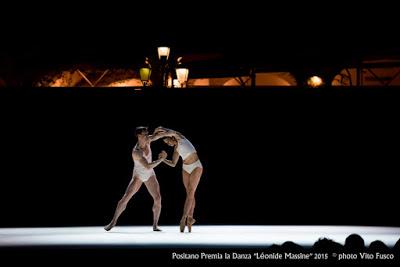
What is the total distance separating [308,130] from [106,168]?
329 cm

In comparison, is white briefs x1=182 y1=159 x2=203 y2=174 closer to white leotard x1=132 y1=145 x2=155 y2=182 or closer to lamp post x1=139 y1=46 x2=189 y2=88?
white leotard x1=132 y1=145 x2=155 y2=182

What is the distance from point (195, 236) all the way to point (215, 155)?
3.51 m

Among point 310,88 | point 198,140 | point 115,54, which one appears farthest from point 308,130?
point 115,54

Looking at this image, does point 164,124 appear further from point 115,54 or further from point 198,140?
point 115,54

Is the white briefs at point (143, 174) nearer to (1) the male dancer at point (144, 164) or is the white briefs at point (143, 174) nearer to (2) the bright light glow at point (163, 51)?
(1) the male dancer at point (144, 164)

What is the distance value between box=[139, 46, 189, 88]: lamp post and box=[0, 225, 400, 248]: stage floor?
2.80 metres

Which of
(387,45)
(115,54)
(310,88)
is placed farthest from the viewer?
(115,54)

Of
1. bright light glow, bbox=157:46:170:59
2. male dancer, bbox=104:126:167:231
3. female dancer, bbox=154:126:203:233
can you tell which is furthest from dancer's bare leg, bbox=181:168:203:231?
bright light glow, bbox=157:46:170:59

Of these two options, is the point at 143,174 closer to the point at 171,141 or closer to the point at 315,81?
the point at 171,141

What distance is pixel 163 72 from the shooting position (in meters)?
15.0

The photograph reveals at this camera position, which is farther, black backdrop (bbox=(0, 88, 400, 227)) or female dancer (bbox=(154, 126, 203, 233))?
black backdrop (bbox=(0, 88, 400, 227))

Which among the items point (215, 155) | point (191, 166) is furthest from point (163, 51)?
point (191, 166)

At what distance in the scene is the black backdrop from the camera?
14023 mm

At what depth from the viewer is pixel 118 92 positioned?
14.0 metres
